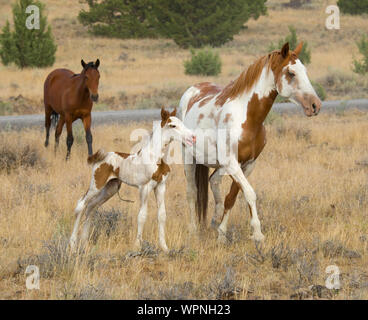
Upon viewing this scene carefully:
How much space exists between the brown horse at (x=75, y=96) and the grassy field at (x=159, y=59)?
836 cm

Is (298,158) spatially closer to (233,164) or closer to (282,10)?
(233,164)

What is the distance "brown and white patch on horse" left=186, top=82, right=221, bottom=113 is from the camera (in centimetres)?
751

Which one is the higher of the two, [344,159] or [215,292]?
[215,292]

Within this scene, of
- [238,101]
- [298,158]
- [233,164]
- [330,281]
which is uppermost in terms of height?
[238,101]

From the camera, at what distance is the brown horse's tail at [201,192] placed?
764cm

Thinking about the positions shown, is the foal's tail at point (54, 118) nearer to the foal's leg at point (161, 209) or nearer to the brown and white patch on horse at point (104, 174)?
the brown and white patch on horse at point (104, 174)

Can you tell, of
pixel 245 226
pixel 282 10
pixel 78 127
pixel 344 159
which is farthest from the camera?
pixel 282 10

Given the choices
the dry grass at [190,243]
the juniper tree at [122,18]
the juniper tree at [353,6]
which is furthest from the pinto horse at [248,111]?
the juniper tree at [353,6]

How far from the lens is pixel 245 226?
7527mm

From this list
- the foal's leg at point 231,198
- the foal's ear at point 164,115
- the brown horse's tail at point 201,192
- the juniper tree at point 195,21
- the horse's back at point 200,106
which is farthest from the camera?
the juniper tree at point 195,21

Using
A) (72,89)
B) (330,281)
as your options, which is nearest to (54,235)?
(330,281)

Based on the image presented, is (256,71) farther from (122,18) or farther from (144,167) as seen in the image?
(122,18)
